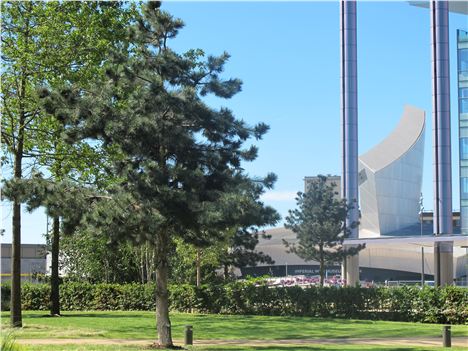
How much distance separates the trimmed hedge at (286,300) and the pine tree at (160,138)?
13.8 m

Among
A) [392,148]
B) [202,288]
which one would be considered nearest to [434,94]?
[202,288]

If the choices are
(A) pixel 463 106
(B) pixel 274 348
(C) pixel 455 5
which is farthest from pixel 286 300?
(A) pixel 463 106

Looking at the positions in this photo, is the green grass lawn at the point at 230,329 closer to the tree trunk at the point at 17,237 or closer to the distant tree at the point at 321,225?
the tree trunk at the point at 17,237

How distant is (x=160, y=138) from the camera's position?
21.8 m

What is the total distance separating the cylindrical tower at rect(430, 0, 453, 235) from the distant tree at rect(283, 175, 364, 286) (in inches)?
282

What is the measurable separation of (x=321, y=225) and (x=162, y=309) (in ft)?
123

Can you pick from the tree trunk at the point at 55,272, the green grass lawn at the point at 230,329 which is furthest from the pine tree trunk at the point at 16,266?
the tree trunk at the point at 55,272

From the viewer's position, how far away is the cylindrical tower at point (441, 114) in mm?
60781

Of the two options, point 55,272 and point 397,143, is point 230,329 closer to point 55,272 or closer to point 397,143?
point 55,272

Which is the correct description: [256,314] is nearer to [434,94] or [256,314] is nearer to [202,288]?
[202,288]

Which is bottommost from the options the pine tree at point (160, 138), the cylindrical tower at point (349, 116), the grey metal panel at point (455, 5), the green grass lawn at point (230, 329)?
the green grass lawn at point (230, 329)

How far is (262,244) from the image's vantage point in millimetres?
111250

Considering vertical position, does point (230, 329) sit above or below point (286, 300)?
below

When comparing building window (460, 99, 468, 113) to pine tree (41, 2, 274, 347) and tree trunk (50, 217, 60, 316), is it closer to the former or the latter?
tree trunk (50, 217, 60, 316)
